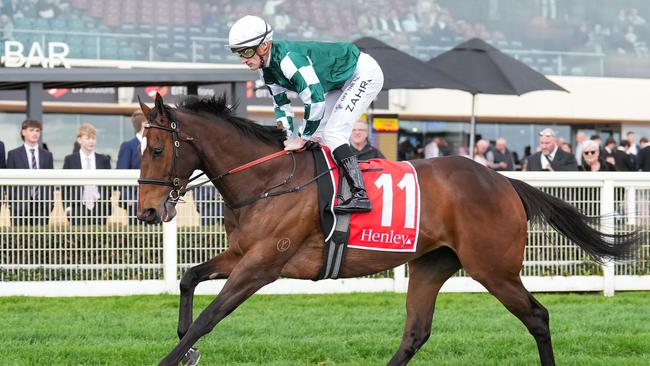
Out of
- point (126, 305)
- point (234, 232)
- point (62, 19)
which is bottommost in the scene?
point (126, 305)

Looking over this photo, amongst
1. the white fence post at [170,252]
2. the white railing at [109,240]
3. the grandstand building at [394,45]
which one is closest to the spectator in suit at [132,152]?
the white railing at [109,240]

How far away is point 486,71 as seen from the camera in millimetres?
12258

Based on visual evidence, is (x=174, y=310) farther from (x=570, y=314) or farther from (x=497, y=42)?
(x=497, y=42)

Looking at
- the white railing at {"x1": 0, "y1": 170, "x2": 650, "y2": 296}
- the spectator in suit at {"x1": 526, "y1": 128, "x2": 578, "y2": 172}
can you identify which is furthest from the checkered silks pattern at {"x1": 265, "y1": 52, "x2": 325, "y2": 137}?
the spectator in suit at {"x1": 526, "y1": 128, "x2": 578, "y2": 172}

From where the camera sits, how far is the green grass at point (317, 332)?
18.3ft

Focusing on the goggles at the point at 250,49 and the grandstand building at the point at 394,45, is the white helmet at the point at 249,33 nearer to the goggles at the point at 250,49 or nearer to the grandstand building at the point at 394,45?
the goggles at the point at 250,49

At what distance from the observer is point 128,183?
8102mm

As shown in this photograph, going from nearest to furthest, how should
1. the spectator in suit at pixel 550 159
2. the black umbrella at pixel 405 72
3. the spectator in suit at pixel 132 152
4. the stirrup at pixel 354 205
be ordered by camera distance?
the stirrup at pixel 354 205 → the spectator in suit at pixel 132 152 → the spectator in suit at pixel 550 159 → the black umbrella at pixel 405 72

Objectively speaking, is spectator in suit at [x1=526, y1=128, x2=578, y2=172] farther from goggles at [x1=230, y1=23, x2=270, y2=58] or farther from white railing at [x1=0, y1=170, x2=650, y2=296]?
goggles at [x1=230, y1=23, x2=270, y2=58]

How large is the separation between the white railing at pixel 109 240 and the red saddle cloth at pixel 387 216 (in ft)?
10.6

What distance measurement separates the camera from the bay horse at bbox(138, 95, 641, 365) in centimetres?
472

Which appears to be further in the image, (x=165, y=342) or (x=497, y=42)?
(x=497, y=42)

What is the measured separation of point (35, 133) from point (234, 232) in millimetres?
4472

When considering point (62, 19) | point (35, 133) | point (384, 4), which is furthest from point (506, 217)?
point (384, 4)
